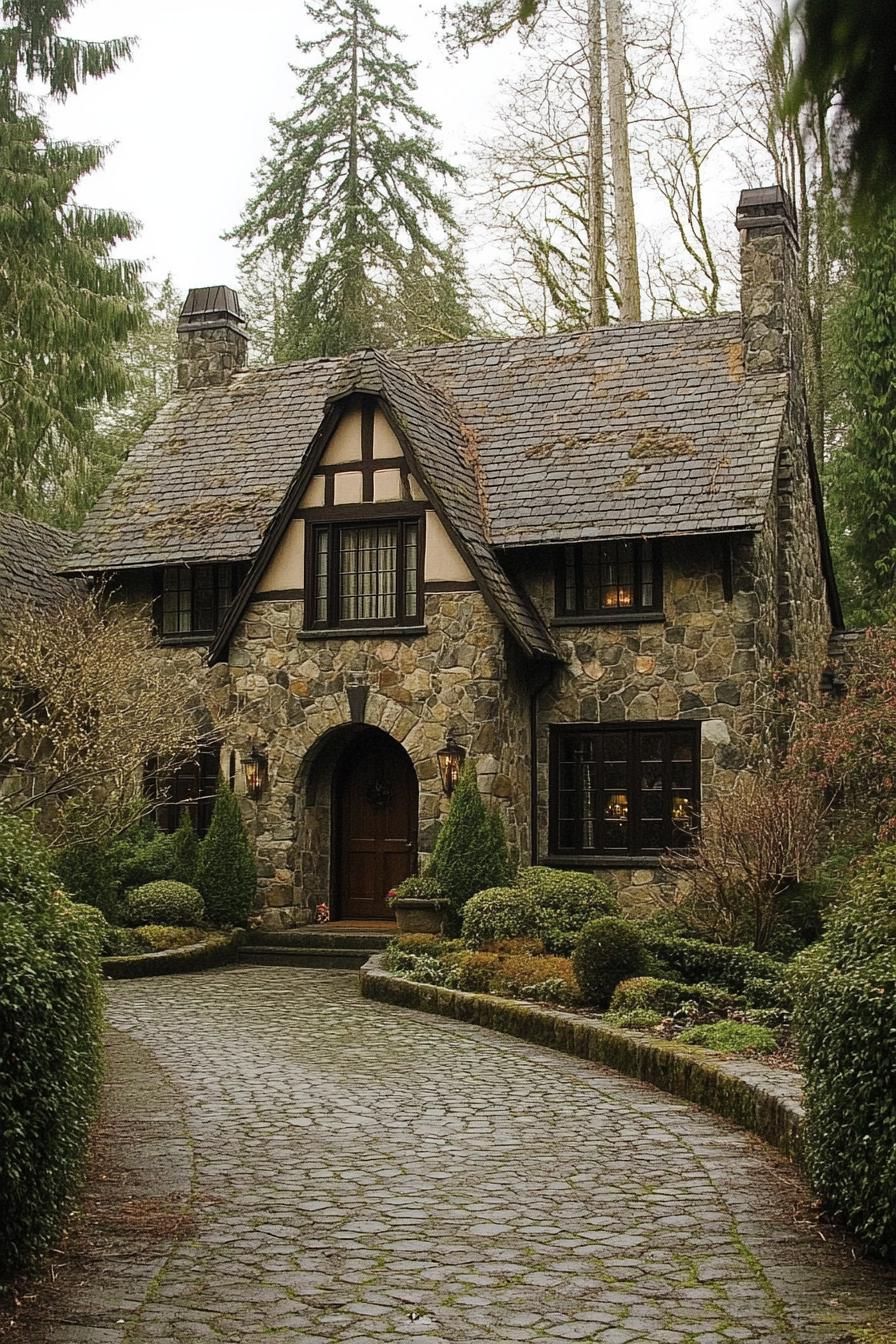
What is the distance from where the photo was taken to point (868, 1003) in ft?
19.6

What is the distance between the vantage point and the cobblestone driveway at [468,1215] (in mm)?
5375

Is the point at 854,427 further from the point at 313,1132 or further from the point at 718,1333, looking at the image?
the point at 718,1333

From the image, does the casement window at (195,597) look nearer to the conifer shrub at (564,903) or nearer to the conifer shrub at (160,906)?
the conifer shrub at (160,906)

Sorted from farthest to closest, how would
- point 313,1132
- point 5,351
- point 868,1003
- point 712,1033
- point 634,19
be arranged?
point 634,19 < point 5,351 < point 712,1033 < point 313,1132 < point 868,1003

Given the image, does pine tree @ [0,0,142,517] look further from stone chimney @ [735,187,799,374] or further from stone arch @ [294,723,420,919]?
stone chimney @ [735,187,799,374]

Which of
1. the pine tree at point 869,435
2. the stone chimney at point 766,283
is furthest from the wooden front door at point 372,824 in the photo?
the pine tree at point 869,435

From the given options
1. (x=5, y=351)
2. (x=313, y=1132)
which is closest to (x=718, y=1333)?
(x=313, y=1132)

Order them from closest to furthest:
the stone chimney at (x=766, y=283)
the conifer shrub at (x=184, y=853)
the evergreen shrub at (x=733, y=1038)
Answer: the evergreen shrub at (x=733, y=1038) < the conifer shrub at (x=184, y=853) < the stone chimney at (x=766, y=283)

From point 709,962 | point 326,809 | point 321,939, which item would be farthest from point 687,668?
point 709,962

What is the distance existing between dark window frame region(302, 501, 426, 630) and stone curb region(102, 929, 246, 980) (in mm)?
3866

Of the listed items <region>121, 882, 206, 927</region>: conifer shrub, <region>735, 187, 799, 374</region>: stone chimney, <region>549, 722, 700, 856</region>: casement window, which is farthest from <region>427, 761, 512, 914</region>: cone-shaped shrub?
<region>735, 187, 799, 374</region>: stone chimney

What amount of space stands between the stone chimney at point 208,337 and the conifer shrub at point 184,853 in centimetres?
782

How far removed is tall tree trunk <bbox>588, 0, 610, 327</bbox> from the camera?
26.0m

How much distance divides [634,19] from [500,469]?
1051 centimetres
